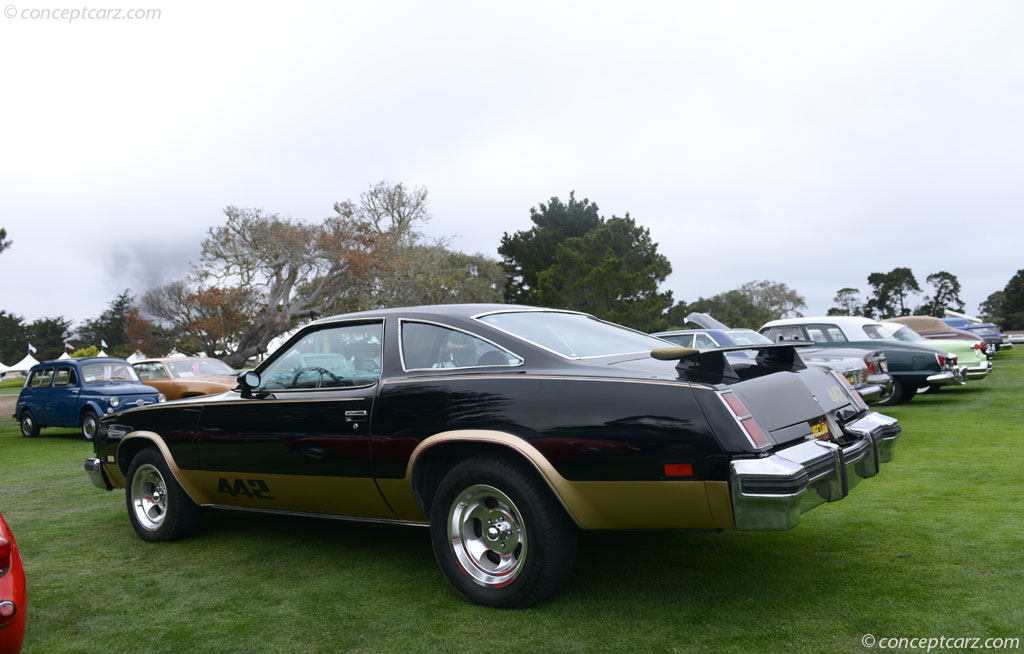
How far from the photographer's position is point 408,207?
41719 millimetres

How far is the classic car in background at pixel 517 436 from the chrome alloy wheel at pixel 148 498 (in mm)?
431

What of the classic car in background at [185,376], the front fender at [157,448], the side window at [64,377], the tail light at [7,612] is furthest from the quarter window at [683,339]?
the tail light at [7,612]

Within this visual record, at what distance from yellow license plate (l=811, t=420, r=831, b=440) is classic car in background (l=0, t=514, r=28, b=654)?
11.5ft

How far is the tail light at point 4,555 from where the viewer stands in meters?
2.91

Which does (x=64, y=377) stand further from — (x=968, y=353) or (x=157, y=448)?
(x=968, y=353)

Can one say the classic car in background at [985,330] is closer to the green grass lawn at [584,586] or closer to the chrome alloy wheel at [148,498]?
the green grass lawn at [584,586]

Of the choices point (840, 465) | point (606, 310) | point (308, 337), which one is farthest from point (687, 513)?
point (606, 310)

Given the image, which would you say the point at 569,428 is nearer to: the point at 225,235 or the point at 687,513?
the point at 687,513

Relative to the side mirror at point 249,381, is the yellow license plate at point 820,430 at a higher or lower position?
lower

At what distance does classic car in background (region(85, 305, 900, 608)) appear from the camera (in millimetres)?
3195

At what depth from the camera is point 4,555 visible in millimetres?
2934

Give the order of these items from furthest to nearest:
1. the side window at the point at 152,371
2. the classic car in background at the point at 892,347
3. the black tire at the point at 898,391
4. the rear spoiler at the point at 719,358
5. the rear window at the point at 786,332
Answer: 1. the side window at the point at 152,371
2. the rear window at the point at 786,332
3. the black tire at the point at 898,391
4. the classic car in background at the point at 892,347
5. the rear spoiler at the point at 719,358

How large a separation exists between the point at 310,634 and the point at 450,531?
0.80 meters

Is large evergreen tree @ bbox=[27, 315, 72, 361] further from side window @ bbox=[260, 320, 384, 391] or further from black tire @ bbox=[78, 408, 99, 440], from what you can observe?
side window @ bbox=[260, 320, 384, 391]
